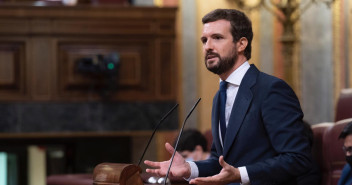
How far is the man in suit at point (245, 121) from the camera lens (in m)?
1.62

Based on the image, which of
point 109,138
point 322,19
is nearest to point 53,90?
point 109,138

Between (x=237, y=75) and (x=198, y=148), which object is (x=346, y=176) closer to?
(x=237, y=75)

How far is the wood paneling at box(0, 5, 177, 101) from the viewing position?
4543 mm

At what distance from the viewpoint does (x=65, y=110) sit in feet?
14.9

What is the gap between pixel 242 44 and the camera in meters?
1.75

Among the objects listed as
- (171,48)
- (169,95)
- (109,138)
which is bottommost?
(109,138)

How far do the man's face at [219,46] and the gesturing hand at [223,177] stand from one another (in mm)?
290

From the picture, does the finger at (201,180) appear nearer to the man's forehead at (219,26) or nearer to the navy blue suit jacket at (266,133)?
the navy blue suit jacket at (266,133)

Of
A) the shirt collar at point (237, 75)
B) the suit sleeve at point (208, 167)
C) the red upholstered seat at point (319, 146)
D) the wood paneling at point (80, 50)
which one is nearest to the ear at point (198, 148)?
the red upholstered seat at point (319, 146)

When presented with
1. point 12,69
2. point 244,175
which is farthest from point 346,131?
point 12,69

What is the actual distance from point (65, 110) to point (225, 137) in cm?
294

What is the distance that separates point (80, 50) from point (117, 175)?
10.0 feet

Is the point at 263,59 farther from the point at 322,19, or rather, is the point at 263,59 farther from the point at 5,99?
the point at 5,99

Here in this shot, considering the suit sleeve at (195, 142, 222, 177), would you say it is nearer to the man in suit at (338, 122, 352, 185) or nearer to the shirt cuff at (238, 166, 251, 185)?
the shirt cuff at (238, 166, 251, 185)
